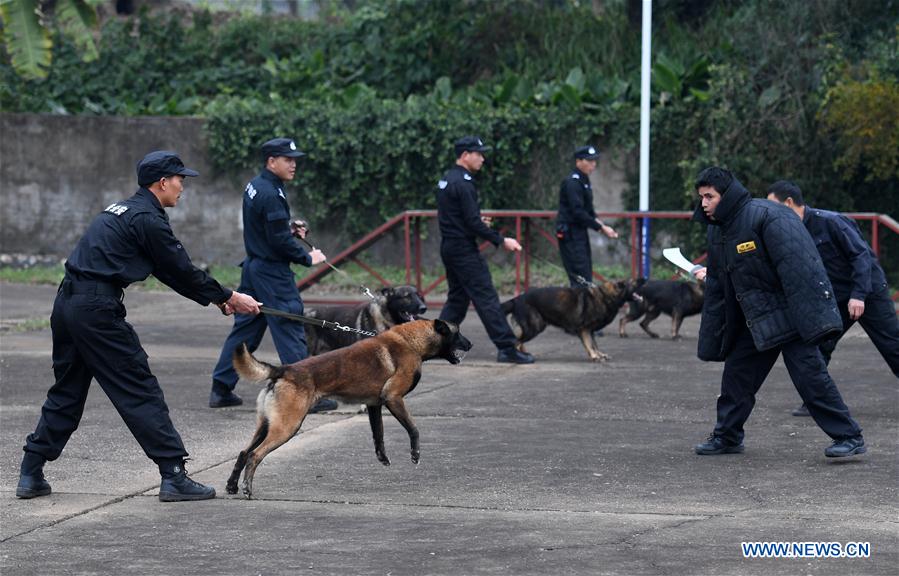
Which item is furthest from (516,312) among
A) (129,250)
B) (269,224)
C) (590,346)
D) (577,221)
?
(129,250)

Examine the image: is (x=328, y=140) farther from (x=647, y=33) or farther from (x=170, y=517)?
(x=170, y=517)

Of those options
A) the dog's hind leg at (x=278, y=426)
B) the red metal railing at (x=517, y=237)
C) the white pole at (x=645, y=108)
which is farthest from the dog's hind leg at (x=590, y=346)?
the dog's hind leg at (x=278, y=426)

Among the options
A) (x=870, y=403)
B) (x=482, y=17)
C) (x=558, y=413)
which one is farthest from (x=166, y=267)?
(x=482, y=17)

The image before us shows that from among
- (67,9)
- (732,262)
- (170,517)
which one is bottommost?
(170,517)

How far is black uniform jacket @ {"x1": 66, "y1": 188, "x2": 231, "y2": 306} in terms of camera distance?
6.81 m

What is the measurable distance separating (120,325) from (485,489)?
6.75 ft

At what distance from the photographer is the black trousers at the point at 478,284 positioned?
480 inches

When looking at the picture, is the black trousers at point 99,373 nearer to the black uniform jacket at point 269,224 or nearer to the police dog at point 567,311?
the black uniform jacket at point 269,224

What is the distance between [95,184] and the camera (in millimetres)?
20547

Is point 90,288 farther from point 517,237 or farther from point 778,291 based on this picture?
point 517,237

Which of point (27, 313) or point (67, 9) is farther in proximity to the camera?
point (67, 9)

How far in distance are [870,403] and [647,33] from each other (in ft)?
29.1

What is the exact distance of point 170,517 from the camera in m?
6.63

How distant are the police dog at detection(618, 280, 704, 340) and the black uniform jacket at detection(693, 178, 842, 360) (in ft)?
20.2
